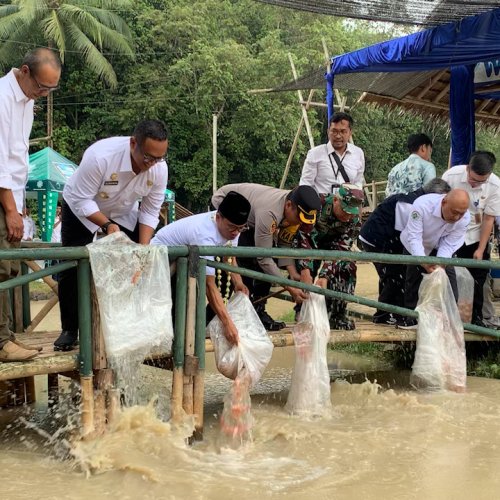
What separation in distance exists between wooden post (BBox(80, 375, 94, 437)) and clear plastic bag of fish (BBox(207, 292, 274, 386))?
0.81 metres

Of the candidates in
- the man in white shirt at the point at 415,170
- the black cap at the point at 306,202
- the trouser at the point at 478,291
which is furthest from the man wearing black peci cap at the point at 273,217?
the man in white shirt at the point at 415,170

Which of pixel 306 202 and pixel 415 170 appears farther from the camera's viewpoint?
pixel 415 170

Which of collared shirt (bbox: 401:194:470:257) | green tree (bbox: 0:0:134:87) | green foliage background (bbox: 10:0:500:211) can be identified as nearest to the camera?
collared shirt (bbox: 401:194:470:257)

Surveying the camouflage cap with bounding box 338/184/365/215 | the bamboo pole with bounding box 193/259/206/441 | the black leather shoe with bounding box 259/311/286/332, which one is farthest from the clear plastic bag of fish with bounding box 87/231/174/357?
the camouflage cap with bounding box 338/184/365/215

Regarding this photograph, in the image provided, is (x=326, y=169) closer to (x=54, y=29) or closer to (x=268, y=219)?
(x=268, y=219)

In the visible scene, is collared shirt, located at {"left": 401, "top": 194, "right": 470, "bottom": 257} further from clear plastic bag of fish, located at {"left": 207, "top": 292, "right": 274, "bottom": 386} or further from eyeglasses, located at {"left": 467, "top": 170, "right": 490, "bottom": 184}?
clear plastic bag of fish, located at {"left": 207, "top": 292, "right": 274, "bottom": 386}

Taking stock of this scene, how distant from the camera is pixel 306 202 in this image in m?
4.23

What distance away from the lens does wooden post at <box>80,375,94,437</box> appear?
3340 mm

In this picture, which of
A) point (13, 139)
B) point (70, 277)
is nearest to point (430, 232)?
point (70, 277)

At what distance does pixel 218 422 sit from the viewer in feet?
13.7

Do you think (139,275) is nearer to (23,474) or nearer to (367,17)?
(23,474)

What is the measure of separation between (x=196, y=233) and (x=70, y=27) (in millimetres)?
19402

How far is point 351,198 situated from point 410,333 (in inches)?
41.8

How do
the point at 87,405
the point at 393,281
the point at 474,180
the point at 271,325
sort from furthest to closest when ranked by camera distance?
the point at 474,180, the point at 393,281, the point at 271,325, the point at 87,405
